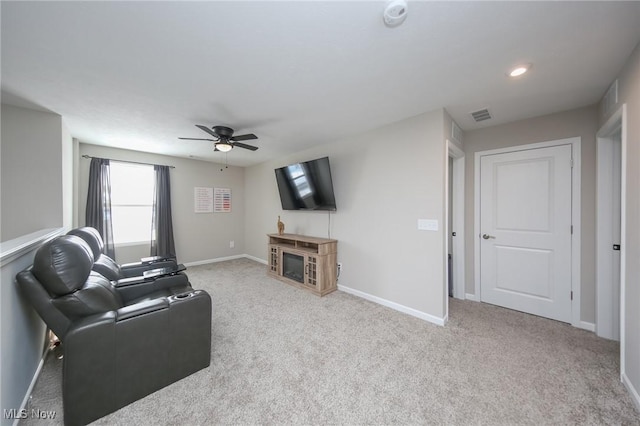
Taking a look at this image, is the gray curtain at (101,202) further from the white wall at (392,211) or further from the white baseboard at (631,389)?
the white baseboard at (631,389)

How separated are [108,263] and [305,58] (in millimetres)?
2914

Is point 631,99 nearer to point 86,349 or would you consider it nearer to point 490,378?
point 490,378

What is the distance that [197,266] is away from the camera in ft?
16.3

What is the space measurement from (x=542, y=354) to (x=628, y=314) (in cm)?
71

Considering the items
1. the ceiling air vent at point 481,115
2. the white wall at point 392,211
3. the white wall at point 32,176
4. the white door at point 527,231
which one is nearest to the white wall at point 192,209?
the white wall at point 32,176

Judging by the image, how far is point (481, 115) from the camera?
2.62m

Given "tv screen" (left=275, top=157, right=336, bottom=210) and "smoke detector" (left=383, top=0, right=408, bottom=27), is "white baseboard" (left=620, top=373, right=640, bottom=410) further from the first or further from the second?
"tv screen" (left=275, top=157, right=336, bottom=210)

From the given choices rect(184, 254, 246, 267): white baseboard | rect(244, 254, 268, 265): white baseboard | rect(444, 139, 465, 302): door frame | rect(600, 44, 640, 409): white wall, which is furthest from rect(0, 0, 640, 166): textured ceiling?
rect(244, 254, 268, 265): white baseboard

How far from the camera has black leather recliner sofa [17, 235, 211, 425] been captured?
1.33 m

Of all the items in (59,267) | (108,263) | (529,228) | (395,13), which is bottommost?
(108,263)

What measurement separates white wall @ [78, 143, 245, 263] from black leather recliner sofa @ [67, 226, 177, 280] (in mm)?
1945

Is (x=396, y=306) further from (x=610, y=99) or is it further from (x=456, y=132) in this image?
(x=610, y=99)

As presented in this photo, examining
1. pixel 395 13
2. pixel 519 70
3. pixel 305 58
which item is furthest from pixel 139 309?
pixel 519 70

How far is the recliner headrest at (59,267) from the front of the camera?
1.35m
